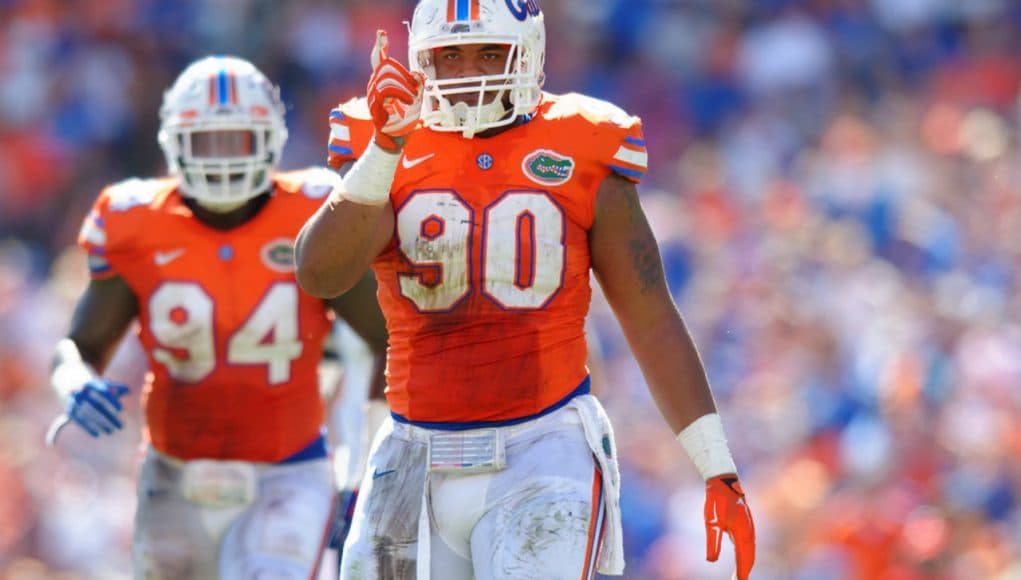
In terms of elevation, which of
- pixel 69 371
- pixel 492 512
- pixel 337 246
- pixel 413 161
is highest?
pixel 413 161

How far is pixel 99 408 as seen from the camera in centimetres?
504

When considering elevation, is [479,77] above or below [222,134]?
above

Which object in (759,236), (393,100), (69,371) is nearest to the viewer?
(393,100)

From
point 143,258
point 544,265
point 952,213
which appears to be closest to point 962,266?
point 952,213

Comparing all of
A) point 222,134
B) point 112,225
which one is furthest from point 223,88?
point 112,225

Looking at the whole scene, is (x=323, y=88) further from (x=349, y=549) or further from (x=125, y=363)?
(x=349, y=549)

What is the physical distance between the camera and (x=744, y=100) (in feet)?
38.0

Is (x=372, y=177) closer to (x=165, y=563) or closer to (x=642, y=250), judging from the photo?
(x=642, y=250)

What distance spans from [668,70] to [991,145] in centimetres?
271

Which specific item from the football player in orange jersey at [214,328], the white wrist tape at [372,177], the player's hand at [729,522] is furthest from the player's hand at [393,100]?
the football player in orange jersey at [214,328]

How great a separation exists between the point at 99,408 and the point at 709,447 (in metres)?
1.79

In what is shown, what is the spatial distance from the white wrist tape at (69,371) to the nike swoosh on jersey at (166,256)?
334mm

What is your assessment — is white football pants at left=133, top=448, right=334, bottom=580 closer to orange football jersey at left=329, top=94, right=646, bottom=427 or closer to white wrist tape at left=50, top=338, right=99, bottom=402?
white wrist tape at left=50, top=338, right=99, bottom=402

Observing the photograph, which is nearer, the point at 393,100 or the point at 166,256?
the point at 393,100
